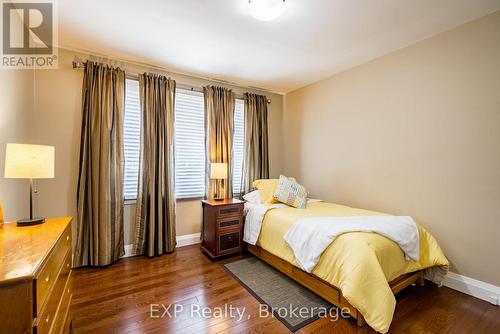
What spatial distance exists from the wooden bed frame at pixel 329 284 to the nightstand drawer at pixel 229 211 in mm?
716

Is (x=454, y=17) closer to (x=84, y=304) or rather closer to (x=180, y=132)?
(x=180, y=132)

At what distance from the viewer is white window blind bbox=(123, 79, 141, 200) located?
2.96 m

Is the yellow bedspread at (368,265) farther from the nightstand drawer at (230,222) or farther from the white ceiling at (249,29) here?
the white ceiling at (249,29)

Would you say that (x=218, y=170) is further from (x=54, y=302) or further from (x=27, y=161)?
(x=54, y=302)

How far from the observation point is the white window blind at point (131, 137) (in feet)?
9.73

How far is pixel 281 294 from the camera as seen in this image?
2.13 meters

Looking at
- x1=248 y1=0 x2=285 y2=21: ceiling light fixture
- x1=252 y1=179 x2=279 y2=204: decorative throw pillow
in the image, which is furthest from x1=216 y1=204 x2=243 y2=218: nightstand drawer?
x1=248 y1=0 x2=285 y2=21: ceiling light fixture

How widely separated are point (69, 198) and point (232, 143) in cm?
224

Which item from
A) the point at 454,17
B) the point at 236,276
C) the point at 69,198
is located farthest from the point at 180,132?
the point at 454,17

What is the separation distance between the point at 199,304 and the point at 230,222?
3.70ft

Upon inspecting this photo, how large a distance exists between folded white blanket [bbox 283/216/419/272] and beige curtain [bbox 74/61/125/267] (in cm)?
215

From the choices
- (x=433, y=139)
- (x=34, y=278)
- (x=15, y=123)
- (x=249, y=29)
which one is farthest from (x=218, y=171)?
(x=433, y=139)

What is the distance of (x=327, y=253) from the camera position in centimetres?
195

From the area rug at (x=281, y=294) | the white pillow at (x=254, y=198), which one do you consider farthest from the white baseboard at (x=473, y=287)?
the white pillow at (x=254, y=198)
